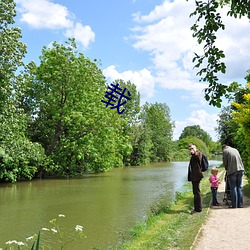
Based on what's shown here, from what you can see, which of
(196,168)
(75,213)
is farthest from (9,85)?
(196,168)

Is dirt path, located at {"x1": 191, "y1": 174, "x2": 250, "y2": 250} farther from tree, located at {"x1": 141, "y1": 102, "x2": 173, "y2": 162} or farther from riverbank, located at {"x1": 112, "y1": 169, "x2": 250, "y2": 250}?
tree, located at {"x1": 141, "y1": 102, "x2": 173, "y2": 162}

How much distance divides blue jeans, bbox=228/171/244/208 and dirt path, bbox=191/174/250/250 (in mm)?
216

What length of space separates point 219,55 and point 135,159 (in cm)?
5408

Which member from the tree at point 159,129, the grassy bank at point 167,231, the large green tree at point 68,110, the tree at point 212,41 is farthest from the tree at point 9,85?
the tree at point 159,129

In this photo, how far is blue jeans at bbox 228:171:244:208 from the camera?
9.89m

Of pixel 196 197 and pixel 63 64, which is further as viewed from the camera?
pixel 63 64

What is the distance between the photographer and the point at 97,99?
95.8ft

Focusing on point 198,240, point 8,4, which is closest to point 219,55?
point 198,240

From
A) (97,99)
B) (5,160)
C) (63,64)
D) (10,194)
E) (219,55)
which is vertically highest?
(63,64)

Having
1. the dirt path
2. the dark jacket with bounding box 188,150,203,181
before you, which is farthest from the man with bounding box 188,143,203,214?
the dirt path

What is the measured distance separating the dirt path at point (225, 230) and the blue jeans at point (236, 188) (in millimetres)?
216

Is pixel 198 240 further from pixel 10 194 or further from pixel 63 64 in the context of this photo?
pixel 63 64

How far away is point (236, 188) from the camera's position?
9.91 meters

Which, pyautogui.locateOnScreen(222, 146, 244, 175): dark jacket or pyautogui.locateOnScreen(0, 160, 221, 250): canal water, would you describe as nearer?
pyautogui.locateOnScreen(0, 160, 221, 250): canal water
